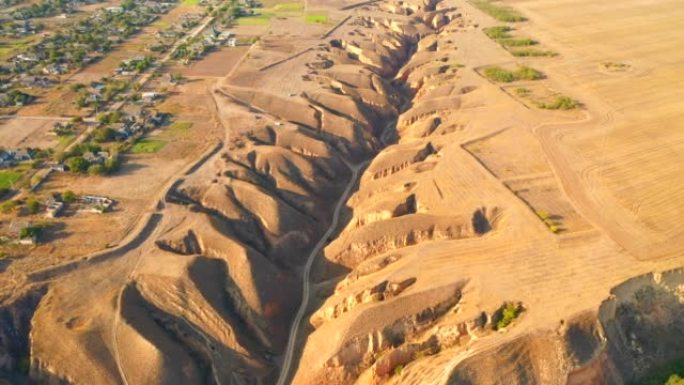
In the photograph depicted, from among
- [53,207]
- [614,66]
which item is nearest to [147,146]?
[53,207]

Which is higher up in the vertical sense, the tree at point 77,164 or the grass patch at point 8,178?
the tree at point 77,164

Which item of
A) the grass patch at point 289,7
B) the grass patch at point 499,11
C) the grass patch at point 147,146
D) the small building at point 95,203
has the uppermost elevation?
the grass patch at point 499,11

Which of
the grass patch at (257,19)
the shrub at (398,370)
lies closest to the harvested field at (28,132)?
the shrub at (398,370)

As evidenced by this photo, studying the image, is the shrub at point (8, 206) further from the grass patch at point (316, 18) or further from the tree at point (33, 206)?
the grass patch at point (316, 18)

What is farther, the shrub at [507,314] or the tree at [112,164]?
the tree at [112,164]

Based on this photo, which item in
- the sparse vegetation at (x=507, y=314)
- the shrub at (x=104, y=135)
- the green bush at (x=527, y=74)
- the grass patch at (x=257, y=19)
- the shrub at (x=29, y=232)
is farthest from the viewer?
the grass patch at (x=257, y=19)

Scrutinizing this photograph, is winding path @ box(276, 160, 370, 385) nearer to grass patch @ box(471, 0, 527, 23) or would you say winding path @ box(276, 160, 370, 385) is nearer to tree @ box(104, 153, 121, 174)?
tree @ box(104, 153, 121, 174)

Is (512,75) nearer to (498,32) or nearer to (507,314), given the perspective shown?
(498,32)
